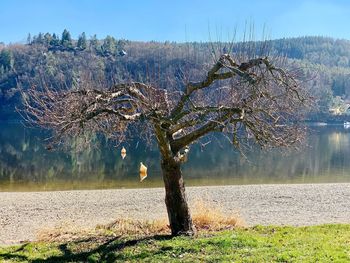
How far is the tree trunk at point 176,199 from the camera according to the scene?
11.9 meters

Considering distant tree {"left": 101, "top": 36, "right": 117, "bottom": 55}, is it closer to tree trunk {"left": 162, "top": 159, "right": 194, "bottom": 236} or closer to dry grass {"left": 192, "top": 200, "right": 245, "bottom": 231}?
dry grass {"left": 192, "top": 200, "right": 245, "bottom": 231}

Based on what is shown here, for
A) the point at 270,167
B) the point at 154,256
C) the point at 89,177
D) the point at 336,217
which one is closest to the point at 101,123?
the point at 154,256

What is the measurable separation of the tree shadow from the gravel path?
294 centimetres

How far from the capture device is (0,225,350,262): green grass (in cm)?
942

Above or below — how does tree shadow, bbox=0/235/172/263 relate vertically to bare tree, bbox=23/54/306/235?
below

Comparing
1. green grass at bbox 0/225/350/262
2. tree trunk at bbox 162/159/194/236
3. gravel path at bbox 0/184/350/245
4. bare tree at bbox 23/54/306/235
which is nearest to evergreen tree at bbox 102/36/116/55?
gravel path at bbox 0/184/350/245

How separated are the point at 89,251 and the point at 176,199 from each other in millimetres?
2443

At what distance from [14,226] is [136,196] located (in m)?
8.65

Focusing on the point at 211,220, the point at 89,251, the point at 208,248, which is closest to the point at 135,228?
the point at 211,220

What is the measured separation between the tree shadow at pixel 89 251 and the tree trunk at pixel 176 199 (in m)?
0.39

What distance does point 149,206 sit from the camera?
21.6 metres

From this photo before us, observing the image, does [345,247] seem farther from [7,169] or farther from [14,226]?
[7,169]

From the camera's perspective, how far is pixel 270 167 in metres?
41.1

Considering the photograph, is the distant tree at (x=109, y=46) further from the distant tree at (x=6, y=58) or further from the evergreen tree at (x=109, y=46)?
the distant tree at (x=6, y=58)
